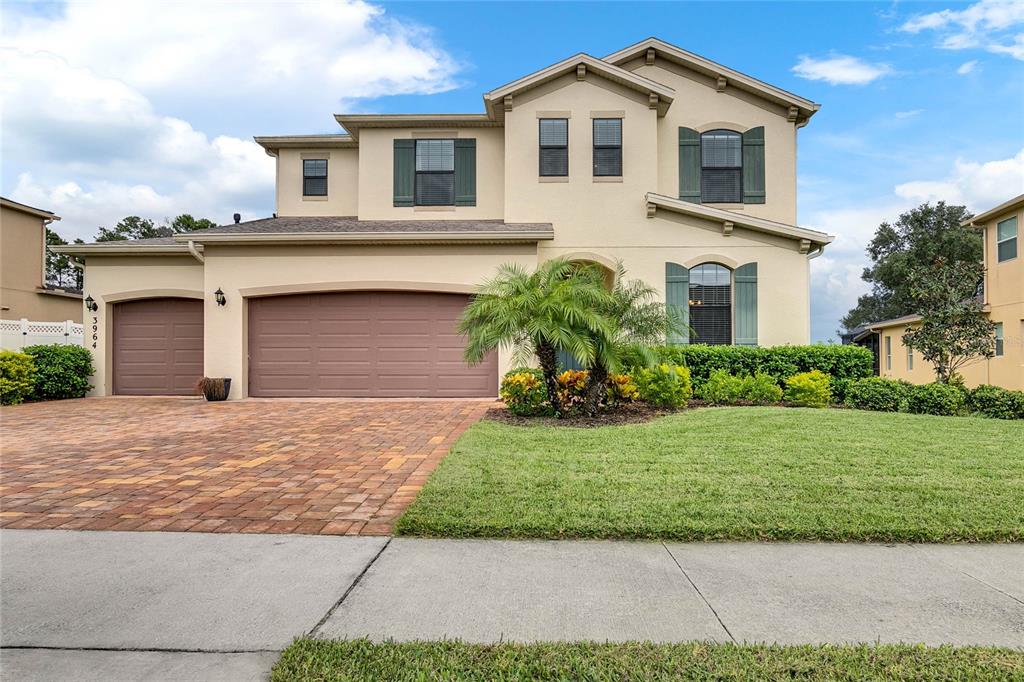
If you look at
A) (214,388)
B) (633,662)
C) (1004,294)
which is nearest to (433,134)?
(214,388)

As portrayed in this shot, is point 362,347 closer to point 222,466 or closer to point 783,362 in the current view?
point 222,466

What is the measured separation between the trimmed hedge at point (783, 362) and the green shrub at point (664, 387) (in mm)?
1541

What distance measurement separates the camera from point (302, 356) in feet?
44.1

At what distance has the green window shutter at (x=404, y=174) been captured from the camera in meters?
15.2

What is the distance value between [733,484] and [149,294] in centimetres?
1453

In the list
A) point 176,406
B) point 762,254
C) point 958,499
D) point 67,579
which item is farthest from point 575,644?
point 762,254

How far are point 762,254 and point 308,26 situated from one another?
10951 millimetres

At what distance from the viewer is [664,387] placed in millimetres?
10258

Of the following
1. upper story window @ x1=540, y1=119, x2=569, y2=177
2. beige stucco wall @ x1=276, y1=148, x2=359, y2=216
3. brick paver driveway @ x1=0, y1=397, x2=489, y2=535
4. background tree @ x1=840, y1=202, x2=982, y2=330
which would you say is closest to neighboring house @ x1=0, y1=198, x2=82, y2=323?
beige stucco wall @ x1=276, y1=148, x2=359, y2=216

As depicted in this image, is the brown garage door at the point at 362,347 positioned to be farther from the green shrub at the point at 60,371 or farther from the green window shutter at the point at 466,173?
the green shrub at the point at 60,371

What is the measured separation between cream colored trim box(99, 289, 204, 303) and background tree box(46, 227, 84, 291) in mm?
32919

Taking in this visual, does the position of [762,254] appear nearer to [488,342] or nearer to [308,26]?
[488,342]

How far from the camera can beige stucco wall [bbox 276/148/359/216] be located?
649 inches

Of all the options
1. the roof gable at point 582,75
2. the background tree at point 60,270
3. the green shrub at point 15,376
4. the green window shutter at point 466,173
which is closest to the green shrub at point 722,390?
the roof gable at point 582,75
